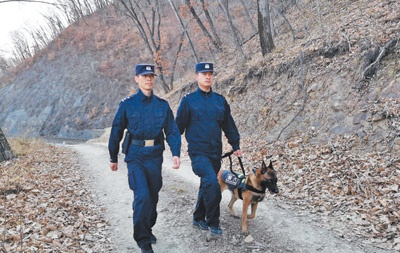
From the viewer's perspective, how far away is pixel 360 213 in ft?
17.0

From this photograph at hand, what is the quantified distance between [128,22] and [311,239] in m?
53.4

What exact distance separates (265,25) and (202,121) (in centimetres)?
1048

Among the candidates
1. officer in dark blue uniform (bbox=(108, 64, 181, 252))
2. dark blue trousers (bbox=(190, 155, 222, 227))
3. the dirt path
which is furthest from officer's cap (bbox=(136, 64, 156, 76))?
the dirt path

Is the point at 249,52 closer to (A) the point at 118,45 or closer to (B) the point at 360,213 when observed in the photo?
(B) the point at 360,213

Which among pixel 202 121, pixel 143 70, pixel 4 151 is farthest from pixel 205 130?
pixel 4 151

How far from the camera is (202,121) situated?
4.79 metres

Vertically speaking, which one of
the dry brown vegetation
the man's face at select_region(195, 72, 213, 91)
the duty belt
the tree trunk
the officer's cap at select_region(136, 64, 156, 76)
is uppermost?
the officer's cap at select_region(136, 64, 156, 76)

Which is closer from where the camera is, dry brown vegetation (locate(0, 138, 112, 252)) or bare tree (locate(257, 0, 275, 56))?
dry brown vegetation (locate(0, 138, 112, 252))

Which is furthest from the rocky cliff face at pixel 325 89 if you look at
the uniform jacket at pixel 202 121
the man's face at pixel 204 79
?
the man's face at pixel 204 79

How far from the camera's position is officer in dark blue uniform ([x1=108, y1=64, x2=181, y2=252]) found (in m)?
4.18

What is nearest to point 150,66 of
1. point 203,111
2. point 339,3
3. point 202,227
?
point 203,111

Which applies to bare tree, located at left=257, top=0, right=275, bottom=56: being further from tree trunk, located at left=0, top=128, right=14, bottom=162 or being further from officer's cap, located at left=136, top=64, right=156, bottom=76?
tree trunk, located at left=0, top=128, right=14, bottom=162

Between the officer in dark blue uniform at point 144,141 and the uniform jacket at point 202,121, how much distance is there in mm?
444

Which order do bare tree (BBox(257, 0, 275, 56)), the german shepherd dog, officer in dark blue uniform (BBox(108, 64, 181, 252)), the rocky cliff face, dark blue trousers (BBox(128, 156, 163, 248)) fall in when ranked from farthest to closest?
bare tree (BBox(257, 0, 275, 56)), the rocky cliff face, the german shepherd dog, officer in dark blue uniform (BBox(108, 64, 181, 252)), dark blue trousers (BBox(128, 156, 163, 248))
